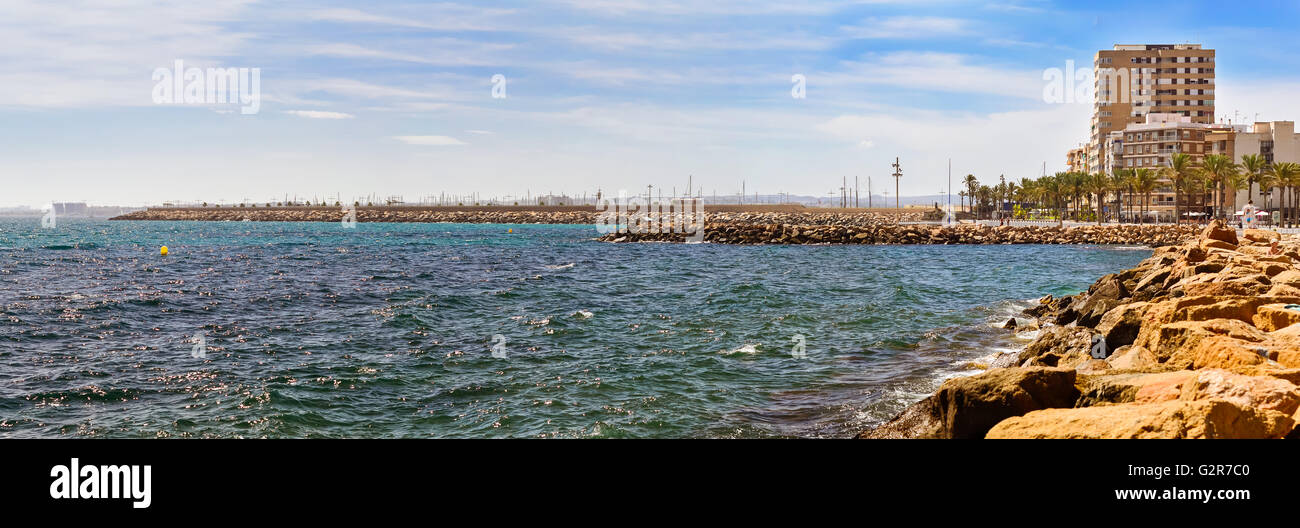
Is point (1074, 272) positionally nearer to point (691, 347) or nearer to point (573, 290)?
point (573, 290)

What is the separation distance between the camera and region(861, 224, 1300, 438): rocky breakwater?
8.63 metres

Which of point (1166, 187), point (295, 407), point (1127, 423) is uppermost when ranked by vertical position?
point (1166, 187)

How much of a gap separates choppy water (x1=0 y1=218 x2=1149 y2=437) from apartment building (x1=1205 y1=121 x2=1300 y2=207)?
89274mm

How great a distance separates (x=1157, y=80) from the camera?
521ft

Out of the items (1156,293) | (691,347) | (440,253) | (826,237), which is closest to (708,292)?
(691,347)

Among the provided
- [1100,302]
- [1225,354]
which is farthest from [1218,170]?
[1225,354]

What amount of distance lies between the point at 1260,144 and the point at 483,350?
135 meters

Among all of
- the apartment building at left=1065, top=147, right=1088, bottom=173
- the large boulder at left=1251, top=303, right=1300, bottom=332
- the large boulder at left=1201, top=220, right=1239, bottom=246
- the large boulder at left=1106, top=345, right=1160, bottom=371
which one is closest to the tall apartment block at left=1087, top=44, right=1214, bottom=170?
the apartment building at left=1065, top=147, right=1088, bottom=173

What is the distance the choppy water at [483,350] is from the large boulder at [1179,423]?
20.2 feet

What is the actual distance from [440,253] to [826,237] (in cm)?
4201

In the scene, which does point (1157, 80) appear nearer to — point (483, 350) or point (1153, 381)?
point (483, 350)

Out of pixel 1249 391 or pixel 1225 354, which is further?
pixel 1225 354
